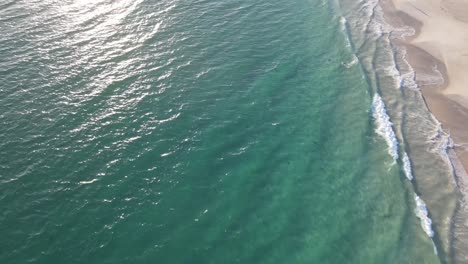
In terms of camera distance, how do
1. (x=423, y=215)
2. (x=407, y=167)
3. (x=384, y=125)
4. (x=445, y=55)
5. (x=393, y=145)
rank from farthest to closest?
(x=445, y=55), (x=384, y=125), (x=393, y=145), (x=407, y=167), (x=423, y=215)

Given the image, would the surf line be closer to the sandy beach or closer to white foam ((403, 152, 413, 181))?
white foam ((403, 152, 413, 181))

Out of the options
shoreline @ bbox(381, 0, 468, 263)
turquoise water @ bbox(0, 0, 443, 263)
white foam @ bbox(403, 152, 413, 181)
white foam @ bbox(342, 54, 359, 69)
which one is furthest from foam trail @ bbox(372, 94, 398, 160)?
white foam @ bbox(342, 54, 359, 69)

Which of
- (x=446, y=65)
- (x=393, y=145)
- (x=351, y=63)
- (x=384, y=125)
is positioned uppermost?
(x=351, y=63)

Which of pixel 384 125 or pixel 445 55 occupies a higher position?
pixel 445 55

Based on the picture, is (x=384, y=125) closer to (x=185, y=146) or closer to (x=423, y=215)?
(x=423, y=215)

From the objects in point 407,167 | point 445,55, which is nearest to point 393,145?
point 407,167

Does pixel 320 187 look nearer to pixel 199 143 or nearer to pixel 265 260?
pixel 265 260

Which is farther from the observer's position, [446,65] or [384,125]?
[446,65]
